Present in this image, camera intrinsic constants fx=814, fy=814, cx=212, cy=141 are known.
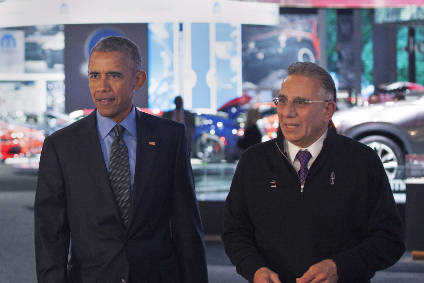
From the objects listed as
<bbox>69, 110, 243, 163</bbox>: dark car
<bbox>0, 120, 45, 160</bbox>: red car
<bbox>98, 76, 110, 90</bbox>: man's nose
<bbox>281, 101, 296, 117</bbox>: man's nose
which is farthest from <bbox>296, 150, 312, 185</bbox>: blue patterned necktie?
<bbox>0, 120, 45, 160</bbox>: red car

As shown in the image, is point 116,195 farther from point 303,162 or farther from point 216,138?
point 216,138

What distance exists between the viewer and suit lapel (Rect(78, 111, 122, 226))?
305 centimetres

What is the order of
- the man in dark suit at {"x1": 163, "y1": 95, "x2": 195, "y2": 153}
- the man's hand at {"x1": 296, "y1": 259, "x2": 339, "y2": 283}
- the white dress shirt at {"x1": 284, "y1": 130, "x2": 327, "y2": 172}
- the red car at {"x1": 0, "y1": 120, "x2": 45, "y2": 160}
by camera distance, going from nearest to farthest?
the man's hand at {"x1": 296, "y1": 259, "x2": 339, "y2": 283}
the white dress shirt at {"x1": 284, "y1": 130, "x2": 327, "y2": 172}
the man in dark suit at {"x1": 163, "y1": 95, "x2": 195, "y2": 153}
the red car at {"x1": 0, "y1": 120, "x2": 45, "y2": 160}

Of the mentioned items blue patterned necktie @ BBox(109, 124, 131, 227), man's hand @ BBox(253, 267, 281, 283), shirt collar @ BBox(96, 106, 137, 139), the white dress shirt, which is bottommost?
man's hand @ BBox(253, 267, 281, 283)

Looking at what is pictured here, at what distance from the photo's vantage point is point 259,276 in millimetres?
2750

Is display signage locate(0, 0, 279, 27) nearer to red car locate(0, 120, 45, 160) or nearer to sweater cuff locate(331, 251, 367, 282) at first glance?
red car locate(0, 120, 45, 160)

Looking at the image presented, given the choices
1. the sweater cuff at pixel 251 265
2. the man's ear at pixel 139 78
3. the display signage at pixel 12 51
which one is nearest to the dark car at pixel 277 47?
the display signage at pixel 12 51

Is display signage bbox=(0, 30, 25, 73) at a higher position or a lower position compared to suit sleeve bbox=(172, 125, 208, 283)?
higher

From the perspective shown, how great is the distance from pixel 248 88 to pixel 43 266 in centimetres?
810

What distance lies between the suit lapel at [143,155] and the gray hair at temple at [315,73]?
63cm

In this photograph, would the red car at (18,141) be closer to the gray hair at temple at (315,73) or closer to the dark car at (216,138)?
the dark car at (216,138)

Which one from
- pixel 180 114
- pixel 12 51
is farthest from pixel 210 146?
pixel 12 51

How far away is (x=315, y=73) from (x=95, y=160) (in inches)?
35.4

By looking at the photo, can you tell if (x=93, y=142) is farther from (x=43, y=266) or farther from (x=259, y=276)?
(x=259, y=276)
